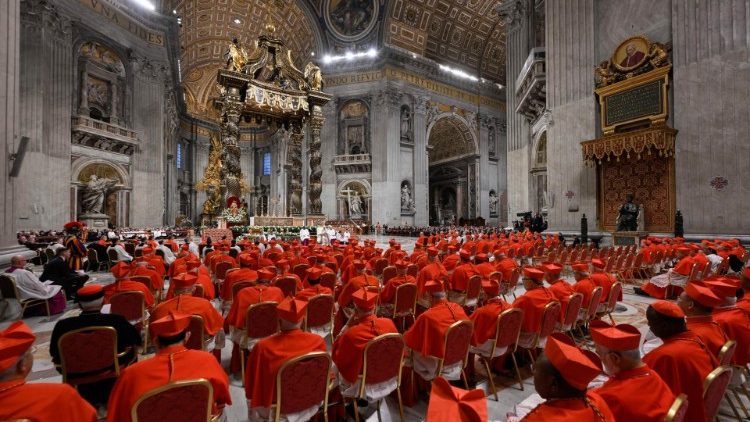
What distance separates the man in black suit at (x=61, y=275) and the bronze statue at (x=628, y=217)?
626 inches

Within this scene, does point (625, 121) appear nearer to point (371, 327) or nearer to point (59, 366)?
point (371, 327)

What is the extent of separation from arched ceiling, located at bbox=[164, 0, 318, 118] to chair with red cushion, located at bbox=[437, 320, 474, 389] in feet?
113

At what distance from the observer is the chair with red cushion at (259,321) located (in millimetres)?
3881

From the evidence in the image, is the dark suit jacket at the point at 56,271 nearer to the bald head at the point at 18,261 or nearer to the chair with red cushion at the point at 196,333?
the bald head at the point at 18,261

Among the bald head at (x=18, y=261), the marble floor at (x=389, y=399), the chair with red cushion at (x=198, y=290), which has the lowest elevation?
the marble floor at (x=389, y=399)

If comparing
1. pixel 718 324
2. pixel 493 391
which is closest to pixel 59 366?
pixel 493 391

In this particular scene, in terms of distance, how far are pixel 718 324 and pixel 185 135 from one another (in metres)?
46.7

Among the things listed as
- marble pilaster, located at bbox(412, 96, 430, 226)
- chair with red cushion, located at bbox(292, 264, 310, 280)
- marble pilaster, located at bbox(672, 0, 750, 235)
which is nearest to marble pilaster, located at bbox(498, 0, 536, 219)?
marble pilaster, located at bbox(412, 96, 430, 226)

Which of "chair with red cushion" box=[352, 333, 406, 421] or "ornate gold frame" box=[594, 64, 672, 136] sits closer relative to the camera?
"chair with red cushion" box=[352, 333, 406, 421]

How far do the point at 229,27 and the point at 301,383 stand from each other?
40465 mm

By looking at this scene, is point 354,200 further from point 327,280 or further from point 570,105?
point 327,280

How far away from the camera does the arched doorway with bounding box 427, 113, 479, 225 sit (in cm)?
3703

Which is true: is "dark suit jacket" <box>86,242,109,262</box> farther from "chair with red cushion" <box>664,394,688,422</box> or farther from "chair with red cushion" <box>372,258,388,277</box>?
"chair with red cushion" <box>664,394,688,422</box>

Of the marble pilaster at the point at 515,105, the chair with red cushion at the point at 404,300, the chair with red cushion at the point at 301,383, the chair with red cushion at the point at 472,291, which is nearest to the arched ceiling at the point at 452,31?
the marble pilaster at the point at 515,105
